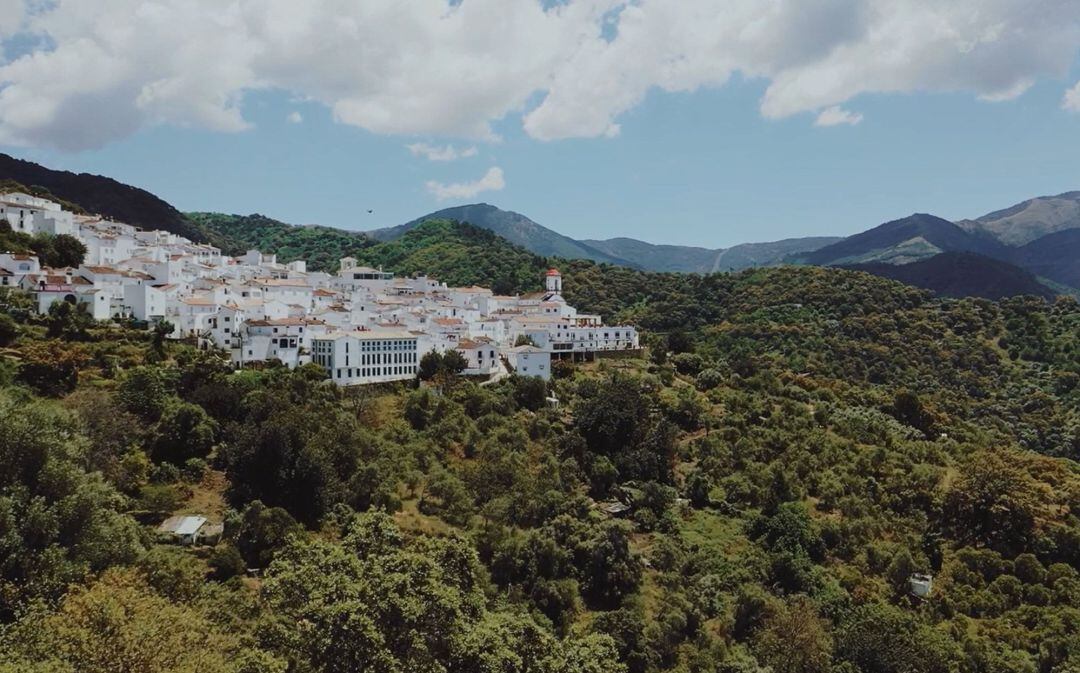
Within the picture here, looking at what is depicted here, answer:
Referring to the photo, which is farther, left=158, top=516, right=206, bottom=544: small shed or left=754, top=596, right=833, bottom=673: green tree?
left=754, top=596, right=833, bottom=673: green tree

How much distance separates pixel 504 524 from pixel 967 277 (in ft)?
486

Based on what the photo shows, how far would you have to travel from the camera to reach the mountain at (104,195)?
4230 inches

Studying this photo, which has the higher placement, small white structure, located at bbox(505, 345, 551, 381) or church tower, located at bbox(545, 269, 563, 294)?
church tower, located at bbox(545, 269, 563, 294)

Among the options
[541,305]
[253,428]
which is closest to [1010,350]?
[541,305]

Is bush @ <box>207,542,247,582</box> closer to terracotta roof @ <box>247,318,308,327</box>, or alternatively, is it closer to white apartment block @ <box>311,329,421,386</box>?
white apartment block @ <box>311,329,421,386</box>

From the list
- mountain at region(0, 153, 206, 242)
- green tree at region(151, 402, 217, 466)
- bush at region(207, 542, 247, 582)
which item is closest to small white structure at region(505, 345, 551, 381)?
green tree at region(151, 402, 217, 466)

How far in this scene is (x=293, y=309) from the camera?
1994 inches

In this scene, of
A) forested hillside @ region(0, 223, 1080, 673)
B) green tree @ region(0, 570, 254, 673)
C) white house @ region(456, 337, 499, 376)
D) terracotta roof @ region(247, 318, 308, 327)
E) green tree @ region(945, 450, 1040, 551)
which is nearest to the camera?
A: green tree @ region(0, 570, 254, 673)

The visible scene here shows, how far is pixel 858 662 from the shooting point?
91.9 feet

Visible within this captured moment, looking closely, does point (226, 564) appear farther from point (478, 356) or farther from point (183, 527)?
point (478, 356)

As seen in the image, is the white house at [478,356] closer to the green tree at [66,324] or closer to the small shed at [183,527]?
the green tree at [66,324]

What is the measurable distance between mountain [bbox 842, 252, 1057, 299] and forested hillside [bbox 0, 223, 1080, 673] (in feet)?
335

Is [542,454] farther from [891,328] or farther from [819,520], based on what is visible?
[891,328]

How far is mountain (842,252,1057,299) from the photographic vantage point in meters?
145
